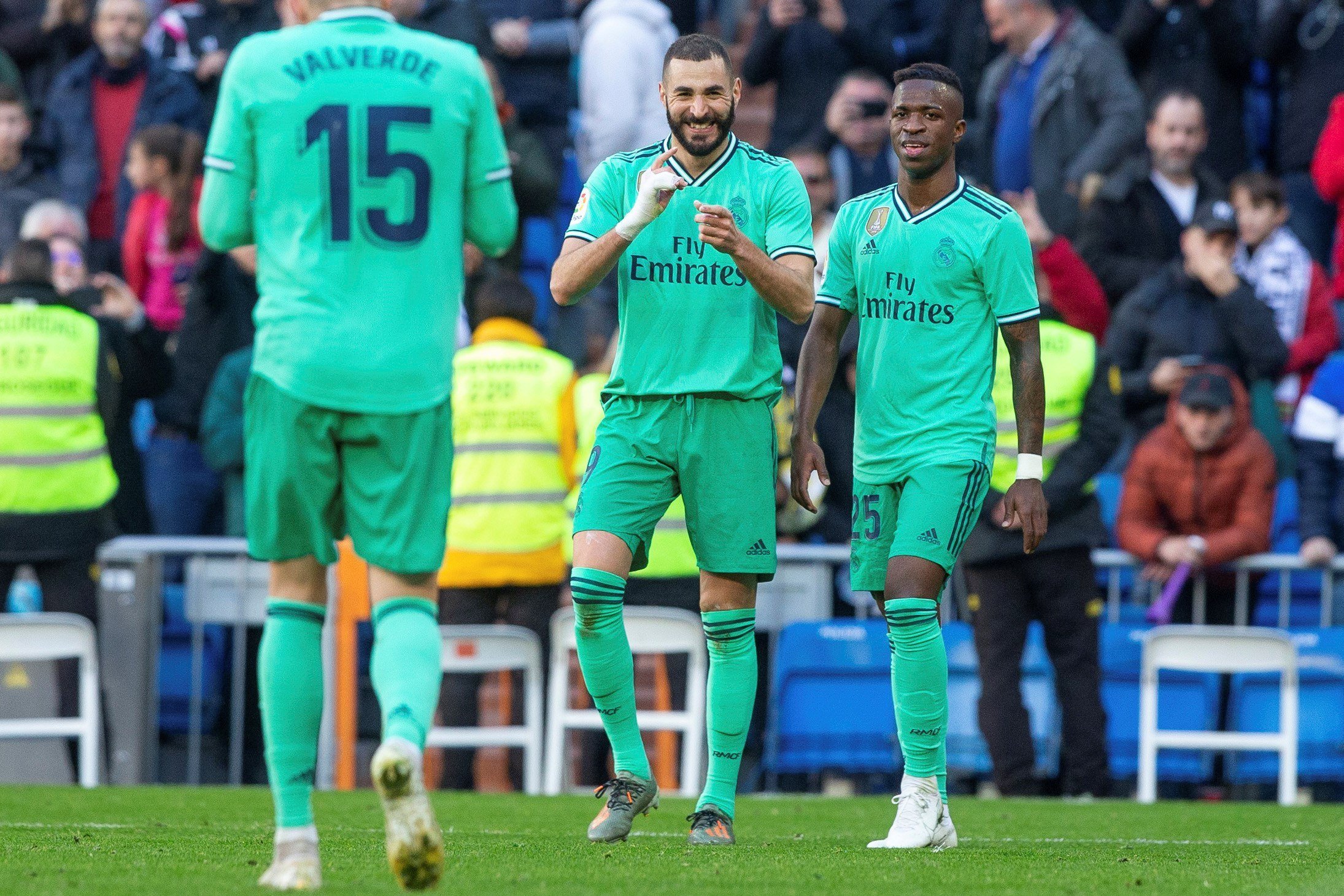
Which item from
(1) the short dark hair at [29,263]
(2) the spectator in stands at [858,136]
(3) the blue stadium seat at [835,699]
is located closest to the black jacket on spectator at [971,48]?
(2) the spectator in stands at [858,136]

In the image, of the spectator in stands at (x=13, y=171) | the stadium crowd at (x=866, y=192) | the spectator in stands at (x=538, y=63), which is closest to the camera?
the stadium crowd at (x=866, y=192)

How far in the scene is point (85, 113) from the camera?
13.8 meters

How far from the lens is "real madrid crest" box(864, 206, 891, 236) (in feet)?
21.8

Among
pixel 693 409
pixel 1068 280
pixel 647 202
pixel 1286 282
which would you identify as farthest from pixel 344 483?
pixel 1286 282

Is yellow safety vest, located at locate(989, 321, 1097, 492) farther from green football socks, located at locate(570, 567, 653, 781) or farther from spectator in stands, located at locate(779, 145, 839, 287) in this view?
green football socks, located at locate(570, 567, 653, 781)

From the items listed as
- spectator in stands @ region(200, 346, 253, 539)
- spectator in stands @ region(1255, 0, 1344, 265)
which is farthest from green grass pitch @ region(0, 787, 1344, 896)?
spectator in stands @ region(1255, 0, 1344, 265)

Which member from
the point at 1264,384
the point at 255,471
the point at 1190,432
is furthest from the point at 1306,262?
the point at 255,471

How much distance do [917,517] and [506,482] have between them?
431cm

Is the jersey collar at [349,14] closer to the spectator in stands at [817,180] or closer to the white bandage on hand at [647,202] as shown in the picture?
the white bandage on hand at [647,202]

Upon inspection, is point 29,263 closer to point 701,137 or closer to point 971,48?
point 701,137

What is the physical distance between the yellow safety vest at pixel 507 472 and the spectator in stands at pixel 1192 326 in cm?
325

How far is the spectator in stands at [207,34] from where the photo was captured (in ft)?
45.6

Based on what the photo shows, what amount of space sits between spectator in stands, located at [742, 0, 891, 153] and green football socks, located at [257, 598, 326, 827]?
9.11 meters

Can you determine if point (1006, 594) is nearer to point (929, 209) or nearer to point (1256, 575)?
point (1256, 575)
